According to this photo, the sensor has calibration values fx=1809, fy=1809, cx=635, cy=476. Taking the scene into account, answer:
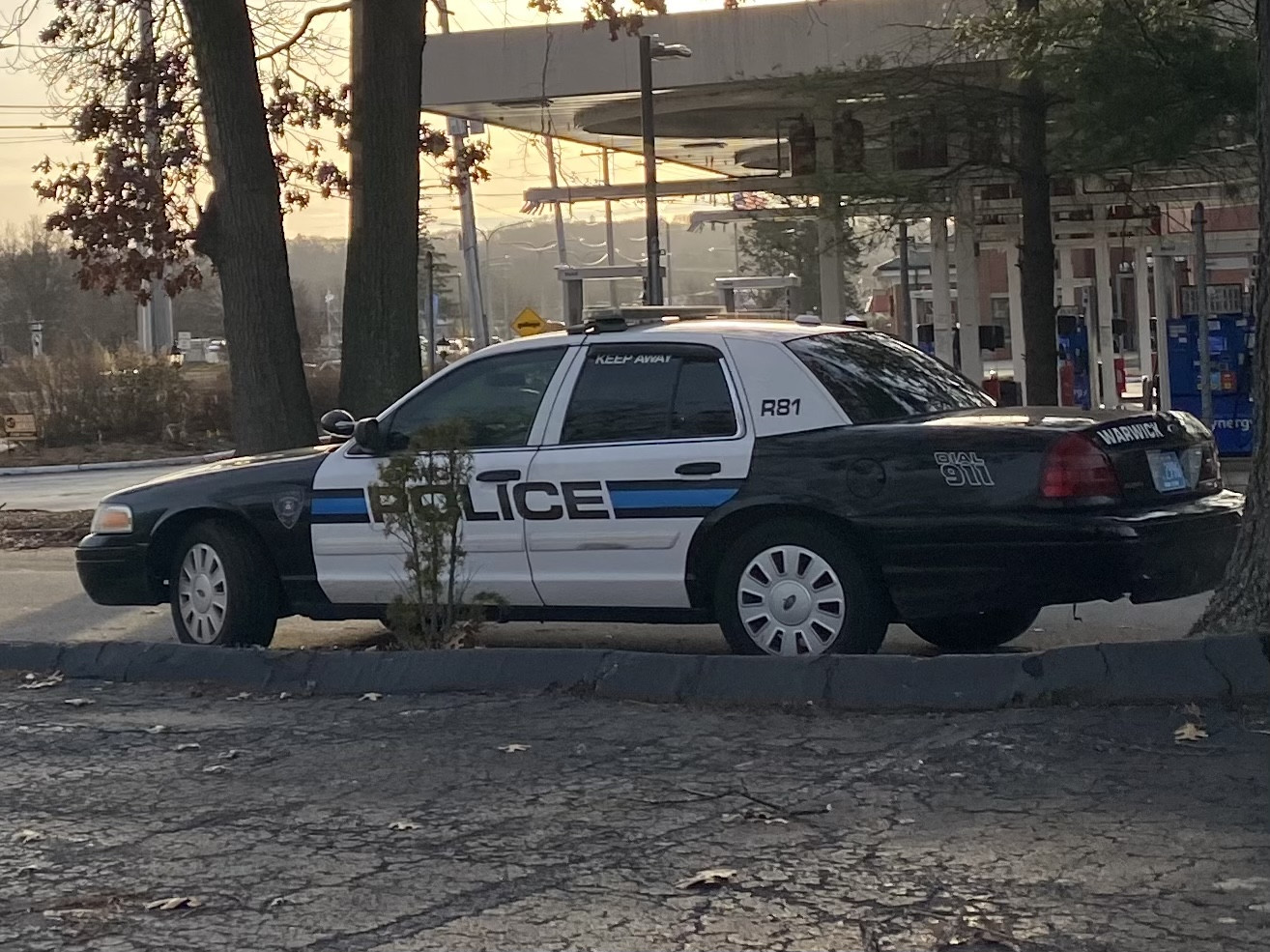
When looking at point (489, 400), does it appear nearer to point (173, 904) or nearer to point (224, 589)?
point (224, 589)

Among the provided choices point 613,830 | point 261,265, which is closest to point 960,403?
point 613,830

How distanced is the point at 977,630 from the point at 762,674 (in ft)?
6.65

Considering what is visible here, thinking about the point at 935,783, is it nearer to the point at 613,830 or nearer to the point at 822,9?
the point at 613,830

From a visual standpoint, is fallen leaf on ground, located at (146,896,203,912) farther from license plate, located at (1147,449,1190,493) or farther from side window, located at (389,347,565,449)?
license plate, located at (1147,449,1190,493)

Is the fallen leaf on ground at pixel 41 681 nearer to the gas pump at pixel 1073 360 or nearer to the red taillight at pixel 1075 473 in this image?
the red taillight at pixel 1075 473

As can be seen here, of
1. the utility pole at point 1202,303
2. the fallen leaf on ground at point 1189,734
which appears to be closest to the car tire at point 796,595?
the fallen leaf on ground at point 1189,734

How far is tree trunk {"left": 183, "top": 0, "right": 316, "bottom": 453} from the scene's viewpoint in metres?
14.4

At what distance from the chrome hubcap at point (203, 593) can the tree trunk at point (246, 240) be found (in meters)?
5.53

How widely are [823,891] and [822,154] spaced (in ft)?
57.6

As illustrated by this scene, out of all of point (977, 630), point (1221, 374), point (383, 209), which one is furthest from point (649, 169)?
point (977, 630)

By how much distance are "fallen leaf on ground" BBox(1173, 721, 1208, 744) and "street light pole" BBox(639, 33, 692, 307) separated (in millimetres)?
14855

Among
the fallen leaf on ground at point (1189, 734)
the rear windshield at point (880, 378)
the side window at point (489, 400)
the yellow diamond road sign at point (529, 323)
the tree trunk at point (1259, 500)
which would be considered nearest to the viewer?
the fallen leaf on ground at point (1189, 734)

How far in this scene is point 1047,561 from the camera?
7414 millimetres

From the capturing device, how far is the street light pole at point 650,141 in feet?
67.8
